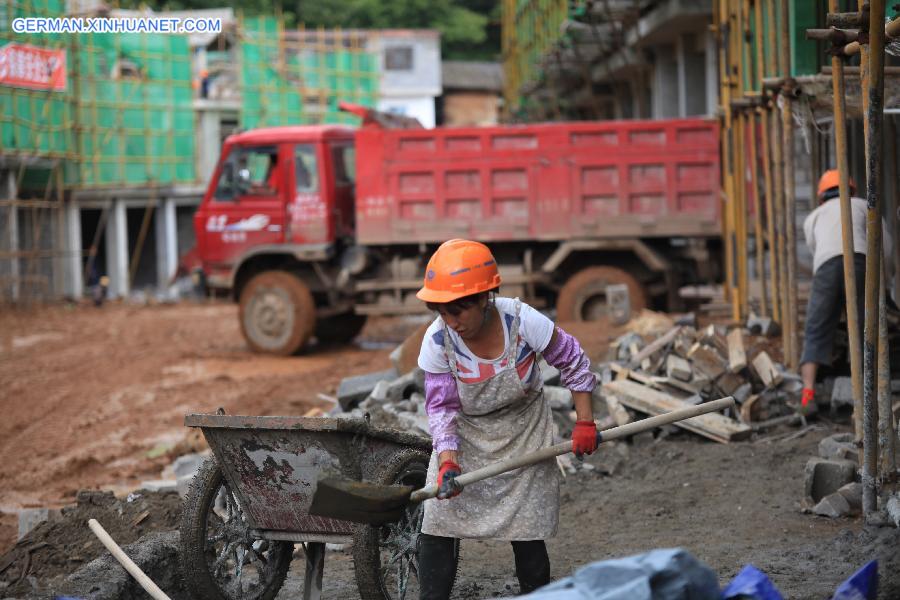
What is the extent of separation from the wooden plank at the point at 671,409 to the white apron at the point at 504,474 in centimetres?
392

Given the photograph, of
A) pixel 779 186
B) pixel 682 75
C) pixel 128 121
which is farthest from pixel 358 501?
pixel 128 121

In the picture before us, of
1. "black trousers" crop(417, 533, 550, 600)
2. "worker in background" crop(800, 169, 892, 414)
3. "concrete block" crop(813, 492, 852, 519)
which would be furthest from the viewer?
"worker in background" crop(800, 169, 892, 414)

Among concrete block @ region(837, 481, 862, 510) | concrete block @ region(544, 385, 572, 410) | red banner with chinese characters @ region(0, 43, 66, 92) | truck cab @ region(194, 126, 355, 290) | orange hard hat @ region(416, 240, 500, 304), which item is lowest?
concrete block @ region(837, 481, 862, 510)

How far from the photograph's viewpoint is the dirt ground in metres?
5.80

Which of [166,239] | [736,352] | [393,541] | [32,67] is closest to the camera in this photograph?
[393,541]

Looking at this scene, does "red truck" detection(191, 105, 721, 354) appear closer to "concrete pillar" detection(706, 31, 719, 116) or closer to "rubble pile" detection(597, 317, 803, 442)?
"concrete pillar" detection(706, 31, 719, 116)

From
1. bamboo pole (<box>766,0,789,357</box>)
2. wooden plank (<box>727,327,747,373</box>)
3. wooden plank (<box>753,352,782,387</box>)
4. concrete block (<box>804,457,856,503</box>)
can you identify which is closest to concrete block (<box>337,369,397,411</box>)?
wooden plank (<box>727,327,747,373</box>)

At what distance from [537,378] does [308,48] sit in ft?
112

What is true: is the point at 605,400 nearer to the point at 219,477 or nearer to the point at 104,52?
the point at 219,477

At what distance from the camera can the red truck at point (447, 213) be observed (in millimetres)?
14070

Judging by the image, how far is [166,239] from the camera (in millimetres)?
32312

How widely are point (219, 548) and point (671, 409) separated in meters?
4.25

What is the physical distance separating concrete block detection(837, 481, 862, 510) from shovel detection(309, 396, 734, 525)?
238 cm

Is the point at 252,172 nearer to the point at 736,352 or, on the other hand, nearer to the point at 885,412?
the point at 736,352
